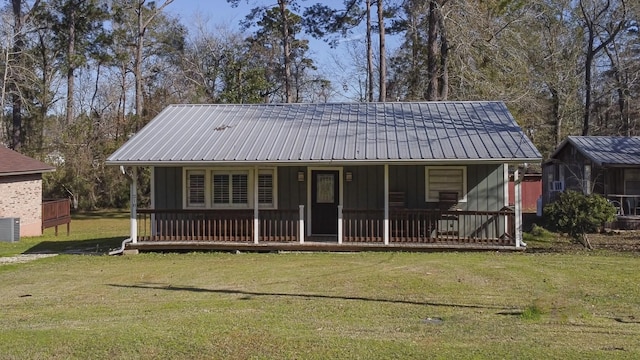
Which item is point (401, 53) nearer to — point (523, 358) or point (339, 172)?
point (339, 172)

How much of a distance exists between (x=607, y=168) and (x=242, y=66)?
68.9 ft

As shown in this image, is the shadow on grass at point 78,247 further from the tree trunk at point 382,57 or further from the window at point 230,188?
the tree trunk at point 382,57

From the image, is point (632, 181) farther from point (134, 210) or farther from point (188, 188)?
point (134, 210)

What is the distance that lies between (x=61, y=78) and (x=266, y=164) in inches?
1139

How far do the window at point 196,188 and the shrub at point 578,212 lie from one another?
28.7 ft

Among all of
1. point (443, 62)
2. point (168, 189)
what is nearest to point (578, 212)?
point (168, 189)

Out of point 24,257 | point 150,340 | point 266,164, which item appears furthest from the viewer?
point 24,257

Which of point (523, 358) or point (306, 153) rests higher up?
point (306, 153)

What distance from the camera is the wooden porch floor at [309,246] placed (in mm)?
13391

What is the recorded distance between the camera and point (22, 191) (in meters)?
22.6

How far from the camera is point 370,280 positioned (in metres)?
9.64

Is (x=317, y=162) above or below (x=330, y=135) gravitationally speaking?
below

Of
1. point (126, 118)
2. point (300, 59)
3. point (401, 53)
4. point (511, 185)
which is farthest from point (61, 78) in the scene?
point (511, 185)

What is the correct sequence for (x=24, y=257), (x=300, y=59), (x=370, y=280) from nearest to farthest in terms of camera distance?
(x=370, y=280)
(x=24, y=257)
(x=300, y=59)
